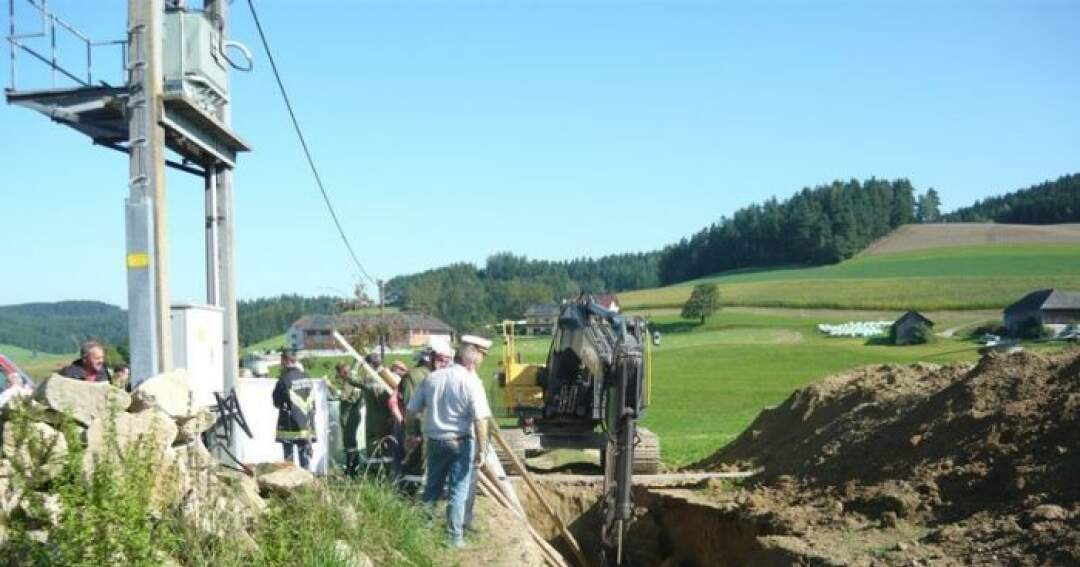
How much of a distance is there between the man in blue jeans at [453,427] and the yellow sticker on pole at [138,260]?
2.52 meters

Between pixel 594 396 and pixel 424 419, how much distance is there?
16.8ft

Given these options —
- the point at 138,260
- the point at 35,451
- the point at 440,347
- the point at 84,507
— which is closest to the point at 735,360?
the point at 440,347

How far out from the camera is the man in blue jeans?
31.2 feet

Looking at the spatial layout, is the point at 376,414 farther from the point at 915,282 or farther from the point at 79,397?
the point at 915,282

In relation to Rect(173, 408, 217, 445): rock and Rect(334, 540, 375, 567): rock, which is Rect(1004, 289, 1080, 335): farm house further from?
Rect(173, 408, 217, 445): rock

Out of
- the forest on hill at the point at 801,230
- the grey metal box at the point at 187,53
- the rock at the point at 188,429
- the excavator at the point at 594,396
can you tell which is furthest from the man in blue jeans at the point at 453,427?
the forest on hill at the point at 801,230

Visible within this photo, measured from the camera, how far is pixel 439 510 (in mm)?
9766

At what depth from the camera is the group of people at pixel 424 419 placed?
9.52 meters

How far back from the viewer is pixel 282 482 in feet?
26.7

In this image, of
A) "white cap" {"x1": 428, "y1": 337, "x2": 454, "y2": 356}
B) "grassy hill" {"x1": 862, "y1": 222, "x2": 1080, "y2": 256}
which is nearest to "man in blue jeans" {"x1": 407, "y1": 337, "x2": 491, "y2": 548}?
"white cap" {"x1": 428, "y1": 337, "x2": 454, "y2": 356}

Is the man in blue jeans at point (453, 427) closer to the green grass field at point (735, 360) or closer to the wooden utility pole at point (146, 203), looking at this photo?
the wooden utility pole at point (146, 203)

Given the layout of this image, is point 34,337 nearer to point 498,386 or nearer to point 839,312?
point 498,386

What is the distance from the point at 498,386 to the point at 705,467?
3.37 meters

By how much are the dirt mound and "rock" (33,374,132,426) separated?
6.04 metres
